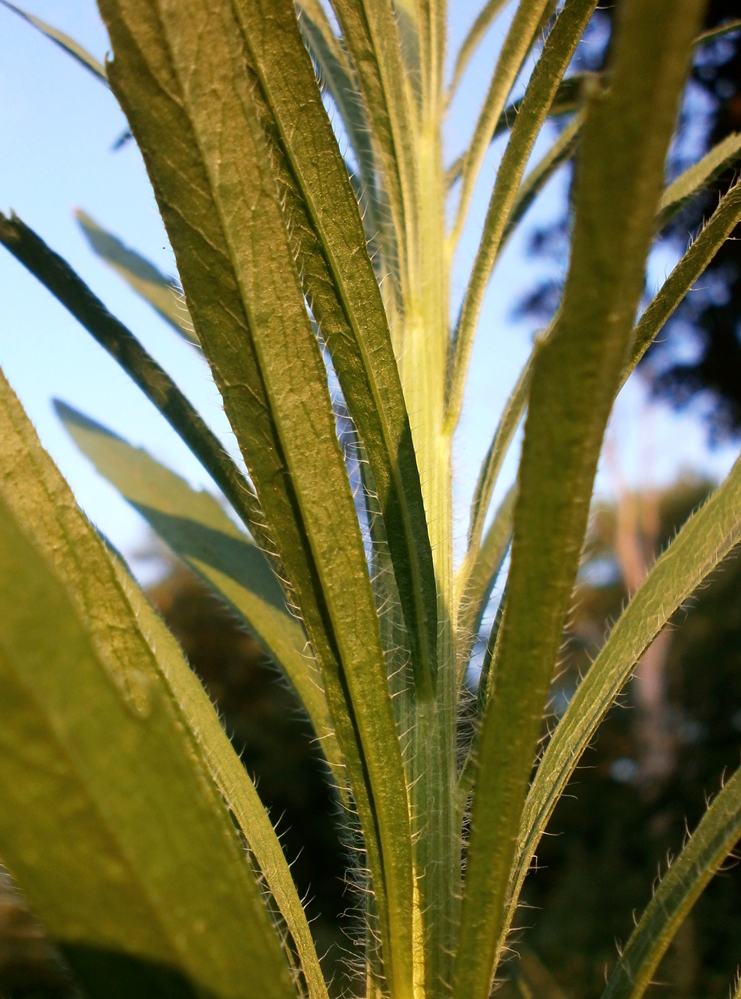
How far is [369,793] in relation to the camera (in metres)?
0.45

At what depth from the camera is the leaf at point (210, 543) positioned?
71 cm

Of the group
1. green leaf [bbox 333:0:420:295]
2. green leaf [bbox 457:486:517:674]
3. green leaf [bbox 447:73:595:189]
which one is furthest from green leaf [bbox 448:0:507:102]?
green leaf [bbox 457:486:517:674]

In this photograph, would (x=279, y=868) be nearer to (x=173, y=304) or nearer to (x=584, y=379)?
(x=584, y=379)

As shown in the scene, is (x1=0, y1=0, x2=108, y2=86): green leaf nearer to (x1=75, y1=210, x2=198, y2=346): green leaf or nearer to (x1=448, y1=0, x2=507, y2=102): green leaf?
(x1=75, y1=210, x2=198, y2=346): green leaf

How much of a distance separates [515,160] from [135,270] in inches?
23.3

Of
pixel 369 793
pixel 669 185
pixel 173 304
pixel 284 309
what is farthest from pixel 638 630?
pixel 173 304

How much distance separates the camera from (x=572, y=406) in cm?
30

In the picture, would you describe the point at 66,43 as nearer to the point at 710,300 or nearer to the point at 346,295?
the point at 346,295

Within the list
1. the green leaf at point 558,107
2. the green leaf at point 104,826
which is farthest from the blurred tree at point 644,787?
the green leaf at point 104,826

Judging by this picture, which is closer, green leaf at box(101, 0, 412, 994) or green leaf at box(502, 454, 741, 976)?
green leaf at box(101, 0, 412, 994)

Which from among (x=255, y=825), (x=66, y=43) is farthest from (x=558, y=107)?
(x=255, y=825)

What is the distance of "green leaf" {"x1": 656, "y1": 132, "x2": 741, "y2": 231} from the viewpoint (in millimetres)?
739

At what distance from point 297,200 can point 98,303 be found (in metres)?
0.22

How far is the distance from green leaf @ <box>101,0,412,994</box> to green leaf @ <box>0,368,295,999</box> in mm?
158
